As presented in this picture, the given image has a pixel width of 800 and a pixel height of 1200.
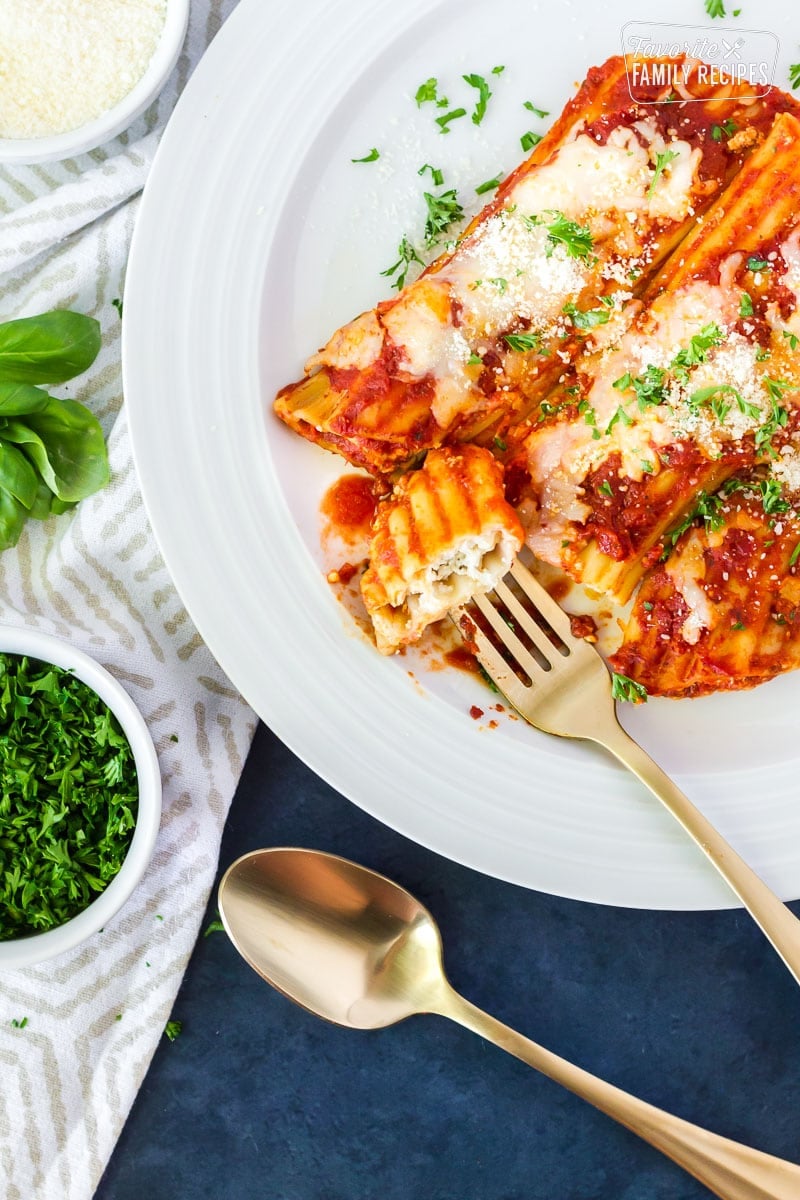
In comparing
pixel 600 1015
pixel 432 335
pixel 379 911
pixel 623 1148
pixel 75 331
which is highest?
pixel 432 335

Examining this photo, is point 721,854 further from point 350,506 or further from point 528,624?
point 350,506

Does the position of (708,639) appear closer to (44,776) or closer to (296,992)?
(296,992)

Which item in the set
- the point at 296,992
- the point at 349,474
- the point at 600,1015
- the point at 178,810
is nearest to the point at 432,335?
the point at 349,474

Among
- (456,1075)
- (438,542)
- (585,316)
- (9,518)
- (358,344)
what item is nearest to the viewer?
(438,542)

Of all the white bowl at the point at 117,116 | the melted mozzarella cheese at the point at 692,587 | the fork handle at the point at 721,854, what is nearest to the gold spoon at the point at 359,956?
the fork handle at the point at 721,854

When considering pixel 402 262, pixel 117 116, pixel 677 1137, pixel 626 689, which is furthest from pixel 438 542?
pixel 677 1137

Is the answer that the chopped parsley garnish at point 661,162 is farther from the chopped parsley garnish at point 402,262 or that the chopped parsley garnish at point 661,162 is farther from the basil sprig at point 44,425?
the basil sprig at point 44,425
